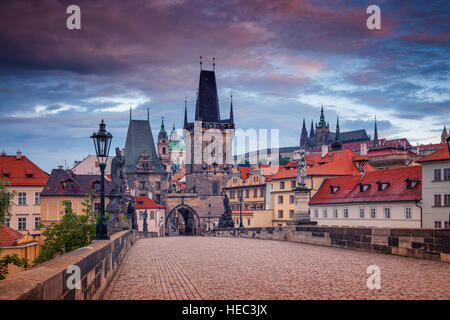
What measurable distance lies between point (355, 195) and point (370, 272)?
39460 mm

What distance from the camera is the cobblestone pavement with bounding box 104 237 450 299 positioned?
369 inches

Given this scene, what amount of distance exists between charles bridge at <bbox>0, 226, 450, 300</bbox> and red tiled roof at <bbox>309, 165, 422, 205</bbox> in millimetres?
27589

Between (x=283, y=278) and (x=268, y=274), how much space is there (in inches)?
34.5

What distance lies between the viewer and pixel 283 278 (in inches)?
→ 457

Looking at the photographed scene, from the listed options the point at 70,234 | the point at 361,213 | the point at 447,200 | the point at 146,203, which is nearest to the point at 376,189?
the point at 361,213

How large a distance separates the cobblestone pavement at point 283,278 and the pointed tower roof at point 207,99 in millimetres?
96138

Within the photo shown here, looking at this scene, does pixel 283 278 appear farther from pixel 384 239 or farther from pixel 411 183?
pixel 411 183

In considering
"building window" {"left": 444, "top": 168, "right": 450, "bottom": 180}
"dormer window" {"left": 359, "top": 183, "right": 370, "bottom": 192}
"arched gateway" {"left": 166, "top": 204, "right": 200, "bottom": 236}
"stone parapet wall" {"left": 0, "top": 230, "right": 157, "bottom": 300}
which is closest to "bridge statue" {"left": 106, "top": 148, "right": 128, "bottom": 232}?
"stone parapet wall" {"left": 0, "top": 230, "right": 157, "bottom": 300}

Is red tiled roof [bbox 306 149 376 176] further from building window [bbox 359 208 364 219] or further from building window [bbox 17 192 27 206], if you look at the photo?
building window [bbox 17 192 27 206]

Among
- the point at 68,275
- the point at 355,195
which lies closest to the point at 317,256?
the point at 68,275

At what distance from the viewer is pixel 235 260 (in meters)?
16.6

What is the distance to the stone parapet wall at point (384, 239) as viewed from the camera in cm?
1414

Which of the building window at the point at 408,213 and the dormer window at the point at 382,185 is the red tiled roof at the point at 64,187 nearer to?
the dormer window at the point at 382,185
